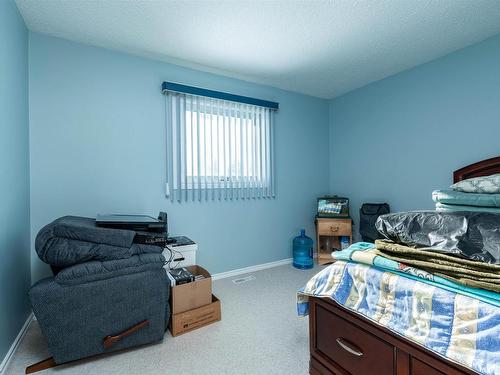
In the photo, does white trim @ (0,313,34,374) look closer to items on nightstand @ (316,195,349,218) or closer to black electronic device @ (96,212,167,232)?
black electronic device @ (96,212,167,232)

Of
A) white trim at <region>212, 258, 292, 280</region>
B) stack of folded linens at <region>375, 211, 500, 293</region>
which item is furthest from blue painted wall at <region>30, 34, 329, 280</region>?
stack of folded linens at <region>375, 211, 500, 293</region>

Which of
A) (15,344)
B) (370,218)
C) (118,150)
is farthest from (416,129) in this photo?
(15,344)

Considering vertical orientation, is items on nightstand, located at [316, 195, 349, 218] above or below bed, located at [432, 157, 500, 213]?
below

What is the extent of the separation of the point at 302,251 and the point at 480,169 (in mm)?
1866

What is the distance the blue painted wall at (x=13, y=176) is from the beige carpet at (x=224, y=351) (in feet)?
0.89

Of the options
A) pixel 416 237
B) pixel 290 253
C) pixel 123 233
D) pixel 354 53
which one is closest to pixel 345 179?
pixel 290 253

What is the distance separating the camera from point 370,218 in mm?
2777

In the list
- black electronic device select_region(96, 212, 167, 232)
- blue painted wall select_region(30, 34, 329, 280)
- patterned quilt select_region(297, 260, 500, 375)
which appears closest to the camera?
patterned quilt select_region(297, 260, 500, 375)

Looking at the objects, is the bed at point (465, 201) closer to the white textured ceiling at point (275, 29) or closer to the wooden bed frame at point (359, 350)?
the wooden bed frame at point (359, 350)

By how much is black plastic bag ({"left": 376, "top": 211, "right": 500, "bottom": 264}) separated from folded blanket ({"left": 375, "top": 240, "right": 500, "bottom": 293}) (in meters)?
0.02

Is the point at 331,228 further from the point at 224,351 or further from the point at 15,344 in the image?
the point at 15,344

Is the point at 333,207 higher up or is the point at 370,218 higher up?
the point at 333,207

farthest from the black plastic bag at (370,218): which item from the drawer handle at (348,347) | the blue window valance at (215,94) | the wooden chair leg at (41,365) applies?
the wooden chair leg at (41,365)

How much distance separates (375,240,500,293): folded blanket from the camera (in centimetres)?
64
